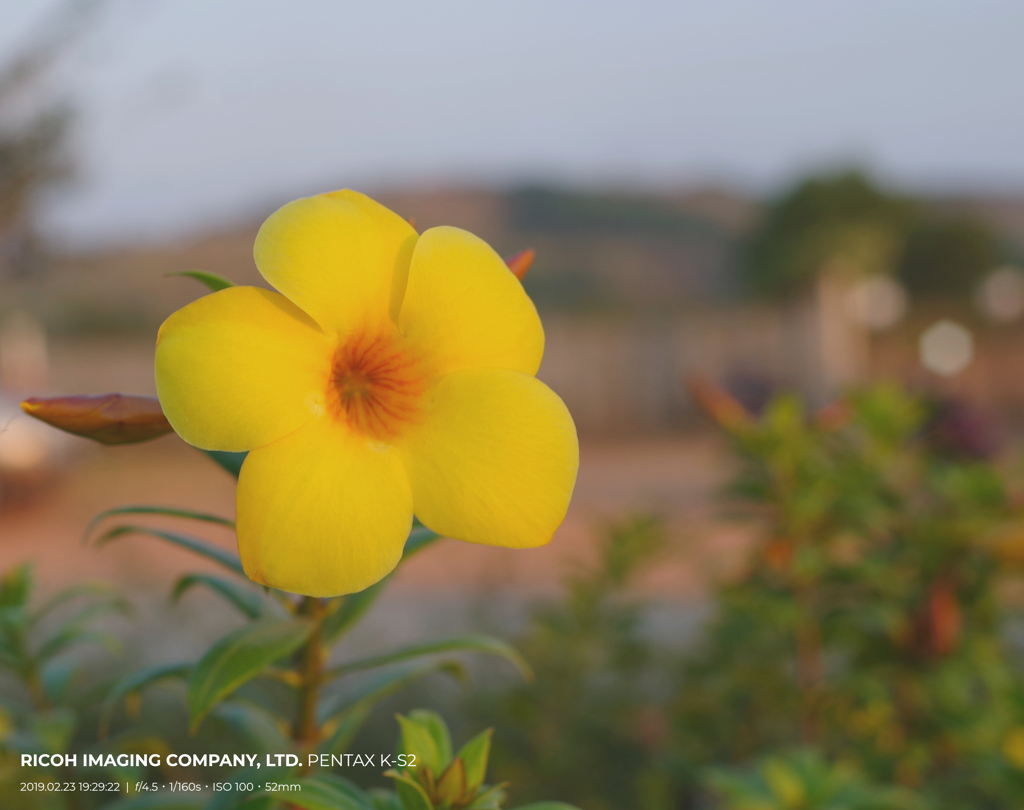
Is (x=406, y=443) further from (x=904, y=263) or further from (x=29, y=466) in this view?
(x=904, y=263)

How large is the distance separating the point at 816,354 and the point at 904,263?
31.7 feet

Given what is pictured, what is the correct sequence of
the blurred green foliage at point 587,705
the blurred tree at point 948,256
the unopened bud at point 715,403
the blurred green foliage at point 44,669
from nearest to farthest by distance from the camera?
1. the blurred green foliage at point 44,669
2. the unopened bud at point 715,403
3. the blurred green foliage at point 587,705
4. the blurred tree at point 948,256

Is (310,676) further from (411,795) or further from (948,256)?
(948,256)

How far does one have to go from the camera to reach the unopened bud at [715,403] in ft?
3.55

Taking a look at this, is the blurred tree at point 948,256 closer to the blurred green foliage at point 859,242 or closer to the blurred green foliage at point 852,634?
the blurred green foliage at point 859,242

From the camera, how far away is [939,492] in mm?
1252

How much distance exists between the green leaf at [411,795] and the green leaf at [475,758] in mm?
29

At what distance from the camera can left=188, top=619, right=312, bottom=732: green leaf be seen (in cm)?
47

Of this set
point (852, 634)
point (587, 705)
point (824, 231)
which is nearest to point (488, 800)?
point (852, 634)

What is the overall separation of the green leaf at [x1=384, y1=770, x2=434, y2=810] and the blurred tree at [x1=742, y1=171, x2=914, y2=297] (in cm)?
1694

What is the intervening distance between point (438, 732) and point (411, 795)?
67mm

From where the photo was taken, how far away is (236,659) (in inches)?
18.8

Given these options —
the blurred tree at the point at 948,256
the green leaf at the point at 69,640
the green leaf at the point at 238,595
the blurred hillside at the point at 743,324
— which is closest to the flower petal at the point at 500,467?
the green leaf at the point at 238,595

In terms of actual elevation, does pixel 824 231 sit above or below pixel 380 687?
below
